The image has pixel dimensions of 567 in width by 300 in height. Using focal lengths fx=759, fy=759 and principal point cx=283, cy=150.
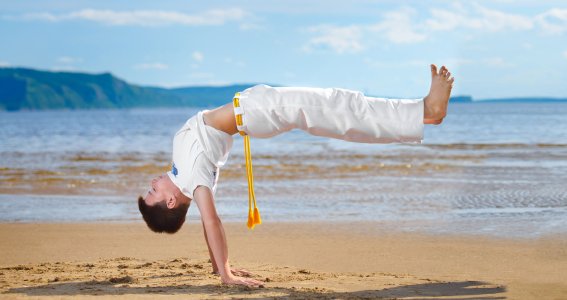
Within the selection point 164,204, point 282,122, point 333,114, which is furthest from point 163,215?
point 333,114

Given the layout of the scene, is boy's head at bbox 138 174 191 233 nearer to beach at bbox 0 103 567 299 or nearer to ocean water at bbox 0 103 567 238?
beach at bbox 0 103 567 299

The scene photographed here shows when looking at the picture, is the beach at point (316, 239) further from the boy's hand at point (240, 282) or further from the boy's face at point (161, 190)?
the boy's face at point (161, 190)

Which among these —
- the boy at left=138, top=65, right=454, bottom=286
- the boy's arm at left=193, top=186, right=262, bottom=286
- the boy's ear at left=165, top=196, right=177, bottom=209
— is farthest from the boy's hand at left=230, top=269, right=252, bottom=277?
the boy's ear at left=165, top=196, right=177, bottom=209

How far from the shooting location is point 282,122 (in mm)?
5332

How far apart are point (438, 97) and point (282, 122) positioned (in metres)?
1.09

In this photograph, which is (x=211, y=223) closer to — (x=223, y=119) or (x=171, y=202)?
(x=171, y=202)

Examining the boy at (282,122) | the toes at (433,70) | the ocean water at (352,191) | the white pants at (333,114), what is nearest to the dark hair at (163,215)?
the boy at (282,122)

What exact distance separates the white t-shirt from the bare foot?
56.9 inches

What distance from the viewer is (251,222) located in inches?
230

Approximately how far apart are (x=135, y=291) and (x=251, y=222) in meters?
1.04

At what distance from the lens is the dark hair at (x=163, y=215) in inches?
223

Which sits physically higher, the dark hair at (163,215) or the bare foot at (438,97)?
the bare foot at (438,97)

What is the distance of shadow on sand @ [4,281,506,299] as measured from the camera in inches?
203

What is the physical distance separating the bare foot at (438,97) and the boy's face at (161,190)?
1.91m
